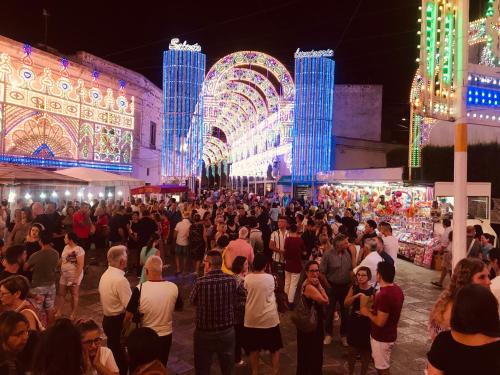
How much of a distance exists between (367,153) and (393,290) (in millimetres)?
22248

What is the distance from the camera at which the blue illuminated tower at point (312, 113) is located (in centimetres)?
2344

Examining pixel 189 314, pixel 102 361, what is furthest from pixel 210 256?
pixel 189 314

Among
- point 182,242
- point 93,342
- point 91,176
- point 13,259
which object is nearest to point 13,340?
point 93,342

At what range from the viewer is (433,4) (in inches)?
210

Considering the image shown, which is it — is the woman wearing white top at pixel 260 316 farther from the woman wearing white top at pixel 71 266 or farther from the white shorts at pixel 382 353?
the woman wearing white top at pixel 71 266

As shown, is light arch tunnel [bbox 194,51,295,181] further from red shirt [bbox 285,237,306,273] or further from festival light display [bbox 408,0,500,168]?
festival light display [bbox 408,0,500,168]

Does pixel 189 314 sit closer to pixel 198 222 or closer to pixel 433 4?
pixel 198 222

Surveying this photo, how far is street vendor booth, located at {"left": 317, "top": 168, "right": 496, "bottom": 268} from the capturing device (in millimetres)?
10898

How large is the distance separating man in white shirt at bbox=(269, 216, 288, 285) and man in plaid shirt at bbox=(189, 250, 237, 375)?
349 cm

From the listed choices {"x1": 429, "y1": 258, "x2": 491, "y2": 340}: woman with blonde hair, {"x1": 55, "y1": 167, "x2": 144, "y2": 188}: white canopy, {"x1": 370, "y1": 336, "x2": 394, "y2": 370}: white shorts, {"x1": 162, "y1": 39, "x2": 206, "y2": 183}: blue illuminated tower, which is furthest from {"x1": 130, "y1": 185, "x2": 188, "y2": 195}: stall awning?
{"x1": 429, "y1": 258, "x2": 491, "y2": 340}: woman with blonde hair

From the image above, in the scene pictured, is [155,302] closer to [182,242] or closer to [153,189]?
[182,242]

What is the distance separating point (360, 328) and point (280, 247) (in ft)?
10.6

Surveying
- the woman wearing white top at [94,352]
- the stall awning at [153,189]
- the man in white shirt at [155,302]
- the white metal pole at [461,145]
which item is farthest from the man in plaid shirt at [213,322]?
the stall awning at [153,189]

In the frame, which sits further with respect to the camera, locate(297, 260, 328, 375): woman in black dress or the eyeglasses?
locate(297, 260, 328, 375): woman in black dress
